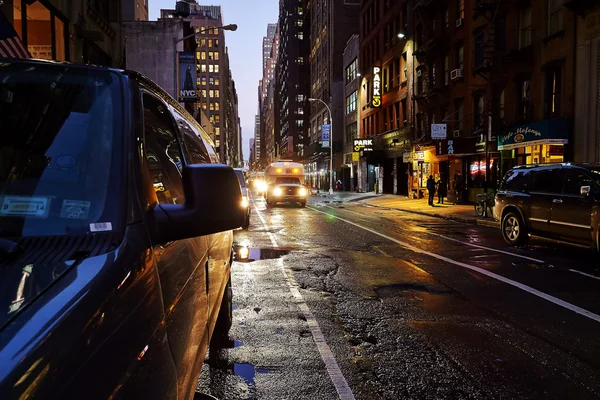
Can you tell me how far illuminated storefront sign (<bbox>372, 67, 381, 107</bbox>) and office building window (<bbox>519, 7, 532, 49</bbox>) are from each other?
72.5 ft

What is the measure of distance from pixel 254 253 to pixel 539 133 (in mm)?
15963

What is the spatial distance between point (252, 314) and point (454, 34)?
30.9 m

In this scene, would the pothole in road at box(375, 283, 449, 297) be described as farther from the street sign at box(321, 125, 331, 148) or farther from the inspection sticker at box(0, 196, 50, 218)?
the street sign at box(321, 125, 331, 148)

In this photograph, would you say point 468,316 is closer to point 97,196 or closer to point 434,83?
point 97,196

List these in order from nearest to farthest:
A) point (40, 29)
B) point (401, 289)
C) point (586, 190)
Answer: point (401, 289), point (586, 190), point (40, 29)

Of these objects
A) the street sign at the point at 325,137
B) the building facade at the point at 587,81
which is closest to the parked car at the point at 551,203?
the building facade at the point at 587,81

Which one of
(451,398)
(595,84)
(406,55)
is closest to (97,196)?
(451,398)

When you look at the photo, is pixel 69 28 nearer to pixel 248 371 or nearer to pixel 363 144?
pixel 248 371

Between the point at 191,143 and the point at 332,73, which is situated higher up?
the point at 332,73

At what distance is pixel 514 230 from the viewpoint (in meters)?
12.6

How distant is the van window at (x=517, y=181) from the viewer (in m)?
12.5

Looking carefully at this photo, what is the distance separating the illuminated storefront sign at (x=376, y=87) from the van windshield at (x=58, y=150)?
45918mm

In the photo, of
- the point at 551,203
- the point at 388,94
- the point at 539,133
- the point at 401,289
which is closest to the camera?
the point at 401,289

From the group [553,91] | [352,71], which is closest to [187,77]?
[553,91]
